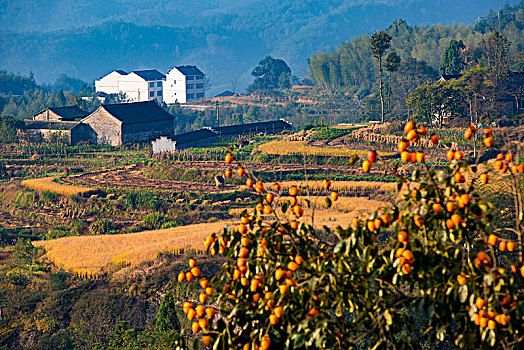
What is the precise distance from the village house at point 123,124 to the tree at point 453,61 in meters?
33.8

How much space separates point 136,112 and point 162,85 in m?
62.9

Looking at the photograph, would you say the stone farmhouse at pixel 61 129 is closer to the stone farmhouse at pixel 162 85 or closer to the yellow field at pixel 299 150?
the yellow field at pixel 299 150

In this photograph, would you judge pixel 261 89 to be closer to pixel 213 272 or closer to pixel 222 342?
pixel 213 272

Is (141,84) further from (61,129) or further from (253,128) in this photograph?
(61,129)

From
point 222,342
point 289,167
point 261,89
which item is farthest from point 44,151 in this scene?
point 261,89

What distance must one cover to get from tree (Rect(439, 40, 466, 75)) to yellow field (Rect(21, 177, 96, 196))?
50.1 meters

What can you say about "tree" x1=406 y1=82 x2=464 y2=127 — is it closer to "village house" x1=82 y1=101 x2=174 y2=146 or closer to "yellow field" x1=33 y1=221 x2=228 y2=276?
"village house" x1=82 y1=101 x2=174 y2=146

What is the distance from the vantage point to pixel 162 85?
125000 millimetres

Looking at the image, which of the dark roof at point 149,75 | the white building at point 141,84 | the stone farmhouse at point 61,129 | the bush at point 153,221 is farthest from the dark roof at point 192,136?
the dark roof at point 149,75

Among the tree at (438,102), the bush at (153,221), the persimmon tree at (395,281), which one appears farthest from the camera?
the tree at (438,102)

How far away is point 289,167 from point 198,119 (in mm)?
49257

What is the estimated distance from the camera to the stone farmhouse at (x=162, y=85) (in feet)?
394

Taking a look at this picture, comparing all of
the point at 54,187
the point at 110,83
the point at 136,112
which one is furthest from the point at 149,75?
the point at 54,187

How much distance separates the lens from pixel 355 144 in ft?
176
